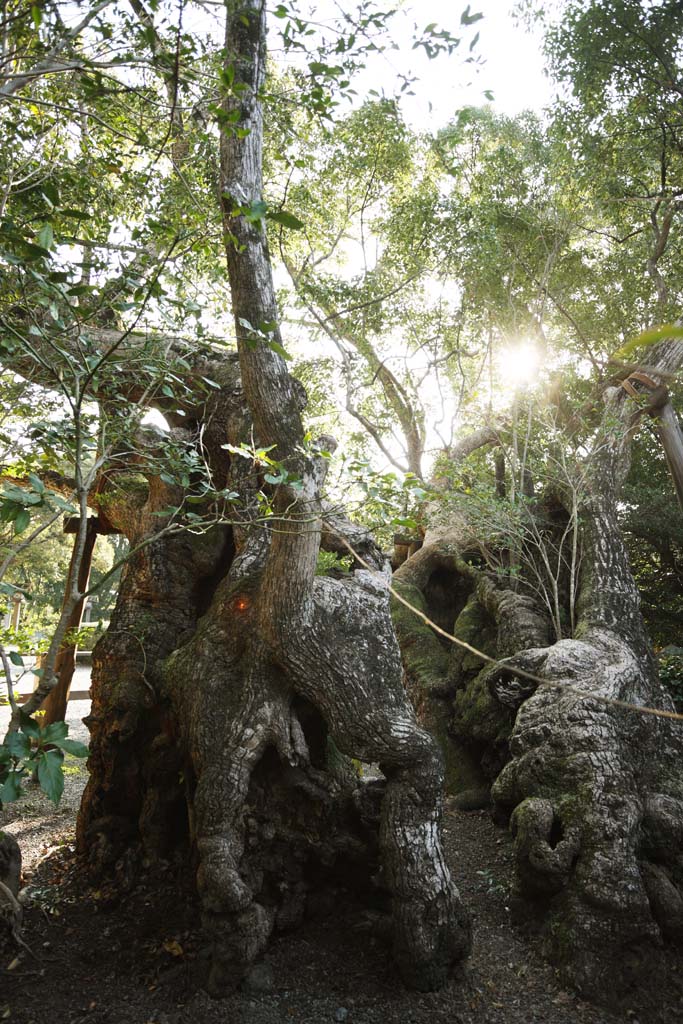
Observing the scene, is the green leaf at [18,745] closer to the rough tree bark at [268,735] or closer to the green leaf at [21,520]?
the green leaf at [21,520]

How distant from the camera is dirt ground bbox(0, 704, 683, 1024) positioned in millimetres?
3529

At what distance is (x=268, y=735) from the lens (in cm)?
414

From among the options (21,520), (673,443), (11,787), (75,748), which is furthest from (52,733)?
(673,443)

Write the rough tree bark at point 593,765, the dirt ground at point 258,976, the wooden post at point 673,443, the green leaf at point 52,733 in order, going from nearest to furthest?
1. the green leaf at point 52,733
2. the dirt ground at point 258,976
3. the rough tree bark at point 593,765
4. the wooden post at point 673,443

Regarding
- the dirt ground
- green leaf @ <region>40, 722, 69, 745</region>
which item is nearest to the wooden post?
the dirt ground

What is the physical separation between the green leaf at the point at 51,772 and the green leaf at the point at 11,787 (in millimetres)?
186

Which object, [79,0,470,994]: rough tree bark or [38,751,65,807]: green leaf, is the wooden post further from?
[38,751,65,807]: green leaf

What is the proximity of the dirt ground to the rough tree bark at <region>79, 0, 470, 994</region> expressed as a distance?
166 mm

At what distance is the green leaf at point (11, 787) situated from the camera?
196 centimetres

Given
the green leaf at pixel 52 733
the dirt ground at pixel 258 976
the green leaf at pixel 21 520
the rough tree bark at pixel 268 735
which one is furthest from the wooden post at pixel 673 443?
the green leaf at pixel 52 733

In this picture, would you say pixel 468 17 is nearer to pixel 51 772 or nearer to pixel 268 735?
pixel 51 772

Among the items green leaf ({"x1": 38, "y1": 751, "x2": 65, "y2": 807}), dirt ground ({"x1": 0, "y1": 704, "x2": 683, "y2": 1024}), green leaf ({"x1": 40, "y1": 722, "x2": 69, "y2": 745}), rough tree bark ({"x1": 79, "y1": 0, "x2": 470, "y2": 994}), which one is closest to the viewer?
green leaf ({"x1": 38, "y1": 751, "x2": 65, "y2": 807})

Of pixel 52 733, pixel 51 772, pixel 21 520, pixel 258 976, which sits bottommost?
pixel 258 976

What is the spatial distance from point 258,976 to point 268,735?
1.29 m
